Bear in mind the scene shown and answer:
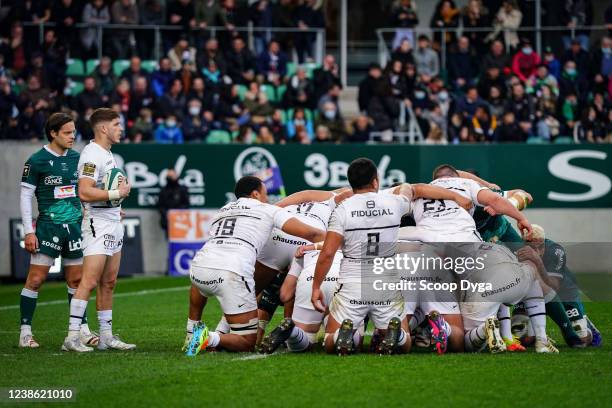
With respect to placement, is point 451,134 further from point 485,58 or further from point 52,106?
point 52,106

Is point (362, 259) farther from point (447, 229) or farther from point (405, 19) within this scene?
point (405, 19)

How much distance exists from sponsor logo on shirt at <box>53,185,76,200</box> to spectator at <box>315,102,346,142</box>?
12.2 meters

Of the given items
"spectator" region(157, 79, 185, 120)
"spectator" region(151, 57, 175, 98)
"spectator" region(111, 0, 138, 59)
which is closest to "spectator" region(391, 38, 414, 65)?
"spectator" region(157, 79, 185, 120)

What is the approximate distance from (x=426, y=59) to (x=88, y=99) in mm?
7894

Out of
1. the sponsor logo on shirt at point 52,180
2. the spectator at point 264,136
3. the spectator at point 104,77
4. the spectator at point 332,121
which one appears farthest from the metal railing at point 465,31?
the sponsor logo on shirt at point 52,180

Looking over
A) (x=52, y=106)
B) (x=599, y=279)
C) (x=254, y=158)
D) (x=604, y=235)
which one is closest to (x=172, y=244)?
(x=254, y=158)

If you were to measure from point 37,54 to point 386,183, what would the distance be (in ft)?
27.2

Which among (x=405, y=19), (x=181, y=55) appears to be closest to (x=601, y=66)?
(x=405, y=19)

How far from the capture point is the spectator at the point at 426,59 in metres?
26.1

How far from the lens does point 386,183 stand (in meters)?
22.4

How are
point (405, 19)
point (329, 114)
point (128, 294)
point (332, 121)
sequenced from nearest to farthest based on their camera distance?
point (128, 294) < point (332, 121) < point (329, 114) < point (405, 19)

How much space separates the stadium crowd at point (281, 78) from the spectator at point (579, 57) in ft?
0.08

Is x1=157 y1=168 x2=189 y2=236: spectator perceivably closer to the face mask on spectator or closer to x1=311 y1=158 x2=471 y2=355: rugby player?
the face mask on spectator

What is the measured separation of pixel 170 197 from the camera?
2214 cm
